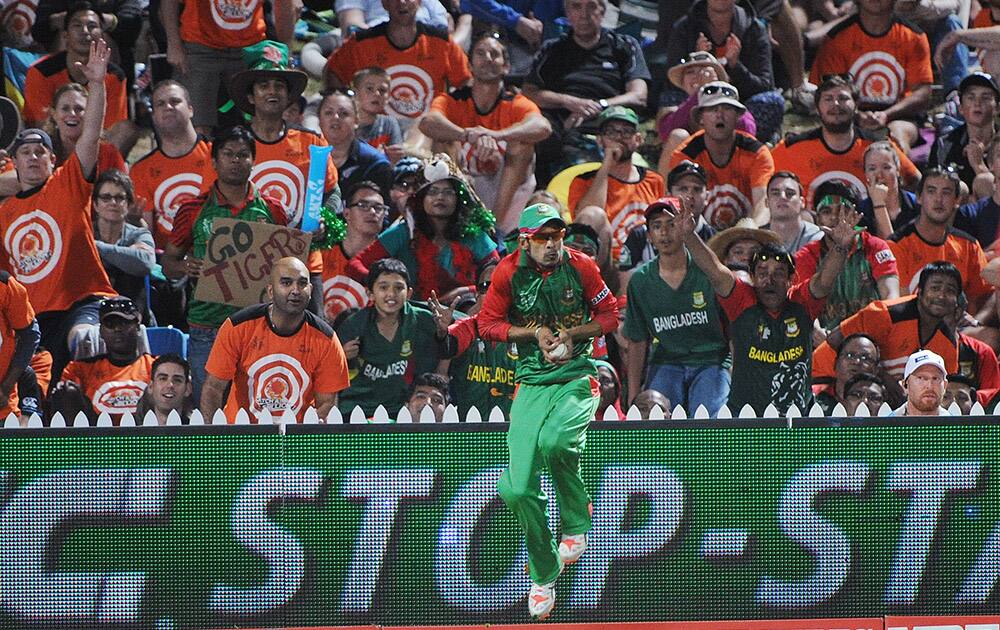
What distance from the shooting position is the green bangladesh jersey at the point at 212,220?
12648 millimetres

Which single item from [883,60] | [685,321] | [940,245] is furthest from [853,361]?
[883,60]

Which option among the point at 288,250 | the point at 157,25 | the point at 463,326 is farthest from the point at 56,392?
the point at 157,25

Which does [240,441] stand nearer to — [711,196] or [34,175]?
[34,175]

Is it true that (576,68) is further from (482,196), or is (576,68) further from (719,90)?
(482,196)

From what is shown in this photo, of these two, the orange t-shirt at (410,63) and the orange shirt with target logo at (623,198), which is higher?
the orange t-shirt at (410,63)

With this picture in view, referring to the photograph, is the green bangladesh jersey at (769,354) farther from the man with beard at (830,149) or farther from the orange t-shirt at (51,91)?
the orange t-shirt at (51,91)

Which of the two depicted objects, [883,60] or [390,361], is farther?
[883,60]

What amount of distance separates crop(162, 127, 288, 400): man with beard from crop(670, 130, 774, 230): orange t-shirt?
3.22 meters

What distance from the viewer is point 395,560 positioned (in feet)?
36.0

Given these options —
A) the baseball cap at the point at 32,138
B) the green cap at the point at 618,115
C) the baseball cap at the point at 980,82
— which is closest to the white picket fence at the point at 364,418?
the baseball cap at the point at 32,138

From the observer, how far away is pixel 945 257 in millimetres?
13742

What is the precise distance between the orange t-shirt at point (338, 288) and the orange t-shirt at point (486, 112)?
1694mm

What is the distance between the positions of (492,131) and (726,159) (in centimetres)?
171

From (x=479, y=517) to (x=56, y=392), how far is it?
293cm
